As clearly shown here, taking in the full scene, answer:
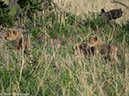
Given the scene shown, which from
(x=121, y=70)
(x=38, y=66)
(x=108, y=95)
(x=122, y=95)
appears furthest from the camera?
(x=121, y=70)

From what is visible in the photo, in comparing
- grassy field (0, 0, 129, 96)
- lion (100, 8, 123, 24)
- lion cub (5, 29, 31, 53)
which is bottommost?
grassy field (0, 0, 129, 96)

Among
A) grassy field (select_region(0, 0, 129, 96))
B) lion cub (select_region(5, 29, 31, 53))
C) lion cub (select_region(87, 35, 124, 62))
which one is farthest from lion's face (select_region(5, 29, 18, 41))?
lion cub (select_region(87, 35, 124, 62))

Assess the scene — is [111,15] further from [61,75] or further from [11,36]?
[61,75]

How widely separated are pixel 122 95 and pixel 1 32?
4.47 m

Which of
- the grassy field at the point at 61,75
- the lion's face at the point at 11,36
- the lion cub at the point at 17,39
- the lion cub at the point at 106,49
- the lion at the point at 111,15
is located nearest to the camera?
the grassy field at the point at 61,75

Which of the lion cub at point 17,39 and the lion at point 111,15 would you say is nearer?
the lion cub at point 17,39

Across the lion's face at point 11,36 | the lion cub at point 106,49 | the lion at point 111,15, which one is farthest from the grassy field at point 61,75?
the lion at point 111,15

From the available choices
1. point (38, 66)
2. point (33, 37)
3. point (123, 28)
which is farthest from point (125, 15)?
point (38, 66)

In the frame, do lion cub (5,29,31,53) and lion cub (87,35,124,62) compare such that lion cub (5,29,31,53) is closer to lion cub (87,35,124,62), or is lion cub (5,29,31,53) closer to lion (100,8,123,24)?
lion cub (87,35,124,62)

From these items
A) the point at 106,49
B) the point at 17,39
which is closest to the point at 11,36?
the point at 17,39

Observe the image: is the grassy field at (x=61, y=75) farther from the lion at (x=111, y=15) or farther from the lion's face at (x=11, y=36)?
the lion at (x=111, y=15)

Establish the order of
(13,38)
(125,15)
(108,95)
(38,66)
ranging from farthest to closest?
(125,15) < (13,38) < (38,66) < (108,95)

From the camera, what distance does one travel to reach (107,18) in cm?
729

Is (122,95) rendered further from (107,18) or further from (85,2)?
(85,2)
